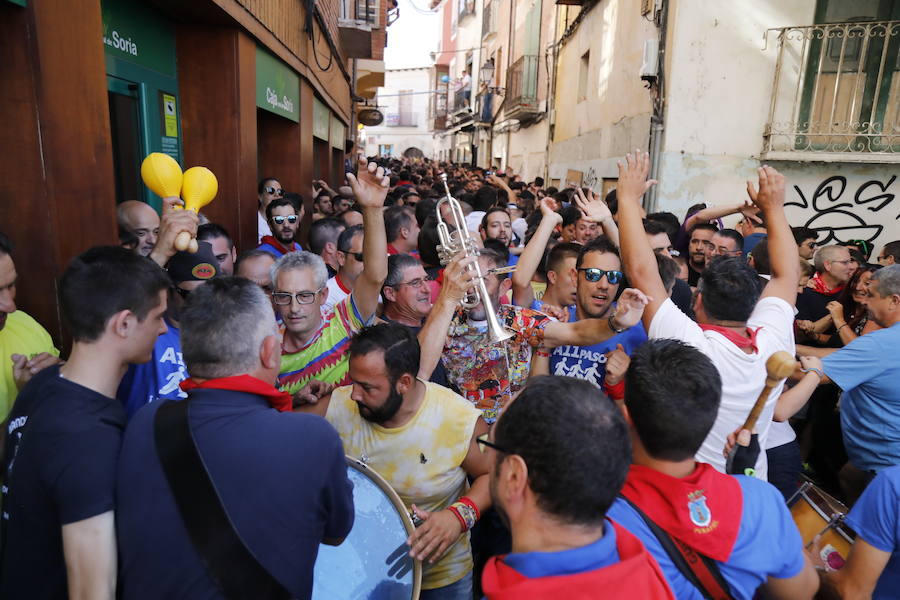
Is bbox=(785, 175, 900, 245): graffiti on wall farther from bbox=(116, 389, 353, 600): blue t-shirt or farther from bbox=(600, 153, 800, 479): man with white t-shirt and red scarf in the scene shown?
bbox=(116, 389, 353, 600): blue t-shirt

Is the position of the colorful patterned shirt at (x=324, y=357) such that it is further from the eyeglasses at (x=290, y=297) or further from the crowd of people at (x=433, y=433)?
the eyeglasses at (x=290, y=297)

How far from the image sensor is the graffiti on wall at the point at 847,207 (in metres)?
8.69

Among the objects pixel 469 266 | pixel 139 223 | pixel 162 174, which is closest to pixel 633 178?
pixel 469 266

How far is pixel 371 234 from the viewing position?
10.4 ft

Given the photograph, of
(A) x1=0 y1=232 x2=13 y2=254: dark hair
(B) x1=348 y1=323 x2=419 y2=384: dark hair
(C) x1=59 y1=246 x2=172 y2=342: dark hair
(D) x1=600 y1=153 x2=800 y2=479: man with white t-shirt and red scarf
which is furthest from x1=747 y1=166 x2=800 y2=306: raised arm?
(A) x1=0 y1=232 x2=13 y2=254: dark hair

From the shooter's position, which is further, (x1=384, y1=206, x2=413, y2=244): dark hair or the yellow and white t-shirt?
(x1=384, y1=206, x2=413, y2=244): dark hair

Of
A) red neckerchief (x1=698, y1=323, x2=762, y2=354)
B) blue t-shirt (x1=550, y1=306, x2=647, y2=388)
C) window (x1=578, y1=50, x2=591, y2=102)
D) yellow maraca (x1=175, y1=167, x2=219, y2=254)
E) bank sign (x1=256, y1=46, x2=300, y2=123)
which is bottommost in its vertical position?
blue t-shirt (x1=550, y1=306, x2=647, y2=388)

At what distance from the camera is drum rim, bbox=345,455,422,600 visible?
2068 mm

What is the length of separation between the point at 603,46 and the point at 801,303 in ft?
31.3

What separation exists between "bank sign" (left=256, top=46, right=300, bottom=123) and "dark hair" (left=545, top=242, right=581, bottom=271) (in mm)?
3963

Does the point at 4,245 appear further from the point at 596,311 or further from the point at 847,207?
the point at 847,207

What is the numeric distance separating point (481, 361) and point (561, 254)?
103cm

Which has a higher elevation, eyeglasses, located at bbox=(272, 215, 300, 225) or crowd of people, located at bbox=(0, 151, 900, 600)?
eyeglasses, located at bbox=(272, 215, 300, 225)

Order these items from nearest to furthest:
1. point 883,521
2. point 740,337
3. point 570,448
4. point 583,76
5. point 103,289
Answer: point 570,448
point 103,289
point 883,521
point 740,337
point 583,76
